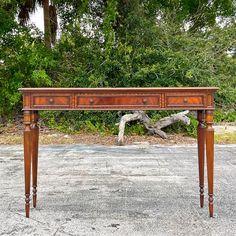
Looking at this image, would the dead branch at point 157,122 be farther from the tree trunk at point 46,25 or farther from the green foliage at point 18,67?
the tree trunk at point 46,25

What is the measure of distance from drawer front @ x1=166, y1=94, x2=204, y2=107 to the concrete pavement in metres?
0.78

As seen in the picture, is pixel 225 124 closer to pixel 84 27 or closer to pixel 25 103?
pixel 84 27

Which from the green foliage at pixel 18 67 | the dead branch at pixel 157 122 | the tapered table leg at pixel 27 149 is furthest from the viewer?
the green foliage at pixel 18 67

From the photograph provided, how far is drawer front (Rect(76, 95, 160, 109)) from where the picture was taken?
7.41ft

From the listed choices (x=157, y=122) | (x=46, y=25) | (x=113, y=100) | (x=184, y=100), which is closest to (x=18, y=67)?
(x=46, y=25)

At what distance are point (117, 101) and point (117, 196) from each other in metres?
0.91

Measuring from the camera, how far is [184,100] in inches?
88.6

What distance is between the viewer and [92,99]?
2271 mm

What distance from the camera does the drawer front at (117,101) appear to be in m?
2.26

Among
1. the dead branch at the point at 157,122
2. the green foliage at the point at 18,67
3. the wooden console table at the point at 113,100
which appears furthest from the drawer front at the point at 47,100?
the green foliage at the point at 18,67

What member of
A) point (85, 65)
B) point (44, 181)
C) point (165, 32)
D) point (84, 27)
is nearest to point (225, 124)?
point (165, 32)

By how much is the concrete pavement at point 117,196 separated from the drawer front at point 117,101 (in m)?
0.78

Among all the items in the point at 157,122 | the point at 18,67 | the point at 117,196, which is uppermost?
the point at 18,67

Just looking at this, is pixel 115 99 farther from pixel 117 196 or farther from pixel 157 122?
pixel 157 122
